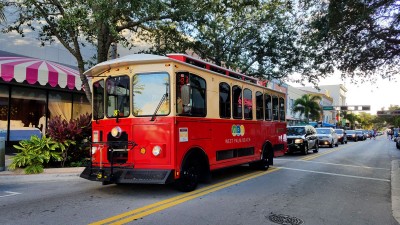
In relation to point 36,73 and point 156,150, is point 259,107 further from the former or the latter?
point 36,73

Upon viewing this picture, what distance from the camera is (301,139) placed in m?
20.3

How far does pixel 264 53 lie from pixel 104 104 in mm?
12972

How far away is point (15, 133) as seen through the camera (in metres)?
16.2

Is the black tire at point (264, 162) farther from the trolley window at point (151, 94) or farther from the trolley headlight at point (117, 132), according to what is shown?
the trolley headlight at point (117, 132)

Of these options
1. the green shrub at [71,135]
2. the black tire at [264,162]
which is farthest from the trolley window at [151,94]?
the black tire at [264,162]

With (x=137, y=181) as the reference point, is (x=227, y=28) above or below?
above

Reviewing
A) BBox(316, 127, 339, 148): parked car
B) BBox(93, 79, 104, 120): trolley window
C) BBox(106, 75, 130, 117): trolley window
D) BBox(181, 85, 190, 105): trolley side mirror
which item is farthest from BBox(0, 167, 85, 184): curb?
BBox(316, 127, 339, 148): parked car

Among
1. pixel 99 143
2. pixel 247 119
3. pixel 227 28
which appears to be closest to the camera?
pixel 99 143

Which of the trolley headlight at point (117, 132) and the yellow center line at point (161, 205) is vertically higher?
the trolley headlight at point (117, 132)

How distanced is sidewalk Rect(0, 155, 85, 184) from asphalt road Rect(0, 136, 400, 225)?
16 centimetres

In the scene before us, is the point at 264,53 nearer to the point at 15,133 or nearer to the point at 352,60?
the point at 352,60

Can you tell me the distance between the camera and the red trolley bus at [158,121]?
25.7 ft

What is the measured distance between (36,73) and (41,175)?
5331 mm

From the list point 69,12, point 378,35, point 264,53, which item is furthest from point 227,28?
point 69,12
